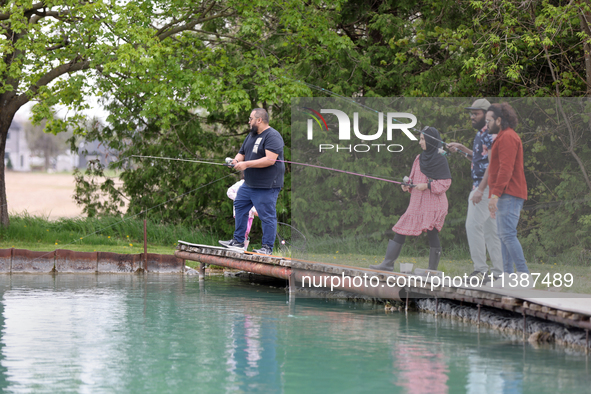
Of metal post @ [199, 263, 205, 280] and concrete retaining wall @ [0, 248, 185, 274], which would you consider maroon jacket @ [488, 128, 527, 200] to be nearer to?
metal post @ [199, 263, 205, 280]

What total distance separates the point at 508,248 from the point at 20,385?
4692mm

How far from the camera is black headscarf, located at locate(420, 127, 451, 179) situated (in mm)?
8016

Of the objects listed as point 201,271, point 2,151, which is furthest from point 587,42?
point 2,151

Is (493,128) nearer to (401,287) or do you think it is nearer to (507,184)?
(507,184)

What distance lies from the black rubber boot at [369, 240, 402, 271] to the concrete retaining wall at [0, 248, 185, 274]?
17.9 feet

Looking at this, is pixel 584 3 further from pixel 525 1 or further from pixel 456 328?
pixel 456 328

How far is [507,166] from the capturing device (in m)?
7.49

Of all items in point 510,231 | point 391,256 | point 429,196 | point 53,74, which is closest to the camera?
point 510,231

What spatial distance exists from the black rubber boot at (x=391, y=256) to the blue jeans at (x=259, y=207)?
1616mm

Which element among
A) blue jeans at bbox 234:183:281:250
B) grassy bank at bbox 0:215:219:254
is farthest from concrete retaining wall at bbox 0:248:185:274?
blue jeans at bbox 234:183:281:250

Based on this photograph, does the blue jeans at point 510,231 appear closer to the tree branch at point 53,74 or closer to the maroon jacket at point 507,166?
the maroon jacket at point 507,166

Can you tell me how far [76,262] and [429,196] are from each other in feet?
22.8

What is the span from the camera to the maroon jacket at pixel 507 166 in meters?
7.48

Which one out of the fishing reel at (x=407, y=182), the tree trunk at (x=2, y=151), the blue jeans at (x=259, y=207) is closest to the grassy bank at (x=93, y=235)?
the tree trunk at (x=2, y=151)
